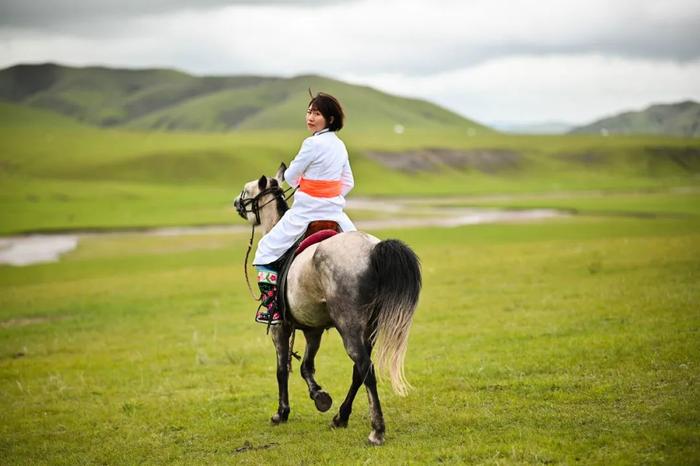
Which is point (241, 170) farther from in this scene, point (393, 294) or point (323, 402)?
point (393, 294)

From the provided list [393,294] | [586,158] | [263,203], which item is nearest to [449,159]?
[586,158]

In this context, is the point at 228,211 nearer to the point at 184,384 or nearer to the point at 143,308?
the point at 143,308

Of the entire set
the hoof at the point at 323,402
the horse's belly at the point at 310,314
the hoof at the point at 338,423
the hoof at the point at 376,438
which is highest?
the horse's belly at the point at 310,314

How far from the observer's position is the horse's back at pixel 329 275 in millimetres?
7645

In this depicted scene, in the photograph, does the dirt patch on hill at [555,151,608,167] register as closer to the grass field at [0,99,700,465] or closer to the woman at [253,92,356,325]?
the grass field at [0,99,700,465]

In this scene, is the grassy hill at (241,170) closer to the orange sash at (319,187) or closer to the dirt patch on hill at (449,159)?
the dirt patch on hill at (449,159)

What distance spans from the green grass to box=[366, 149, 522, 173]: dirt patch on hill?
9087cm

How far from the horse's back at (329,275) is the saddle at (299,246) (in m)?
0.12

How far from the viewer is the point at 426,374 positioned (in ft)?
36.4

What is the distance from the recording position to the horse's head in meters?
9.31

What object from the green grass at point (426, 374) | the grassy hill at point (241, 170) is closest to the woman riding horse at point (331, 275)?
the green grass at point (426, 374)

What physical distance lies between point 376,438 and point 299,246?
2541 millimetres

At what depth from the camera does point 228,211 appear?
6144 centimetres

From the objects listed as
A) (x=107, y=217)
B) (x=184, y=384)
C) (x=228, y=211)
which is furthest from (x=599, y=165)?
(x=184, y=384)
